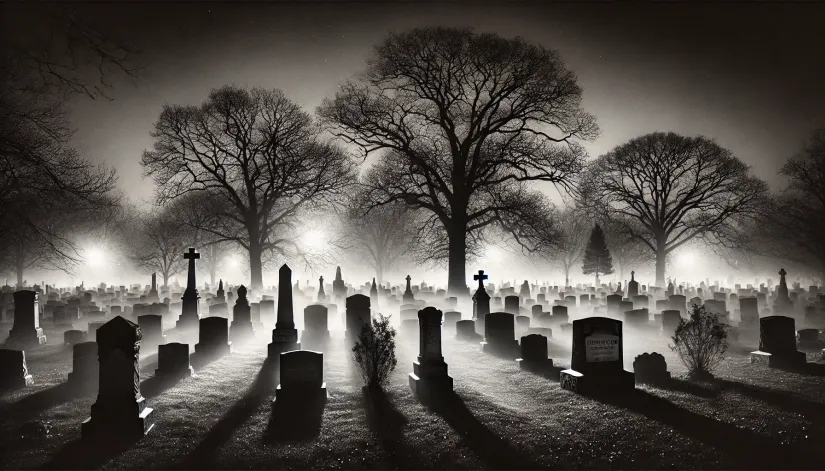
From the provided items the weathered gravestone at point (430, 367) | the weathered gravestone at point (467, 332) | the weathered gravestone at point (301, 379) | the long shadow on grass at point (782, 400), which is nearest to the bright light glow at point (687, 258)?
the weathered gravestone at point (467, 332)

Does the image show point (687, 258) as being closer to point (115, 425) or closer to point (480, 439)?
point (480, 439)

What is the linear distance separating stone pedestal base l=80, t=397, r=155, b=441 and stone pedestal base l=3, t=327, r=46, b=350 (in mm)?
9152

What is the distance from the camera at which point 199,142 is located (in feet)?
78.0

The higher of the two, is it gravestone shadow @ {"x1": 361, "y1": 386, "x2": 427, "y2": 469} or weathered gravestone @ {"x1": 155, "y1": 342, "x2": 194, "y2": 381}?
weathered gravestone @ {"x1": 155, "y1": 342, "x2": 194, "y2": 381}

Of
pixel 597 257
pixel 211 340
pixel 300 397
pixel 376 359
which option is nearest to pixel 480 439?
pixel 376 359

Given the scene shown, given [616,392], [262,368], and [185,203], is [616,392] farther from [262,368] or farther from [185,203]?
[185,203]

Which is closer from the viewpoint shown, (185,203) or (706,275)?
(185,203)

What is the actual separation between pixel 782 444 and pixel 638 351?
7.04 metres

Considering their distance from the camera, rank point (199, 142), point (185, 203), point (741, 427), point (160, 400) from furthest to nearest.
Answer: point (185, 203)
point (199, 142)
point (160, 400)
point (741, 427)

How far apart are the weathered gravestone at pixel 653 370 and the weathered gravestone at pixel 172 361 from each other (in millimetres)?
9093

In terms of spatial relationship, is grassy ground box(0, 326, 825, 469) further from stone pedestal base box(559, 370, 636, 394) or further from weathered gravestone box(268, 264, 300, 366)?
weathered gravestone box(268, 264, 300, 366)

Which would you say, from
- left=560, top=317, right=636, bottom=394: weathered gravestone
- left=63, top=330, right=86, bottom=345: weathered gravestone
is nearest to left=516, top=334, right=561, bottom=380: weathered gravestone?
left=560, top=317, right=636, bottom=394: weathered gravestone

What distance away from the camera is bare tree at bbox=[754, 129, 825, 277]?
29984 millimetres

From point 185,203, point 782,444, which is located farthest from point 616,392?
point 185,203
